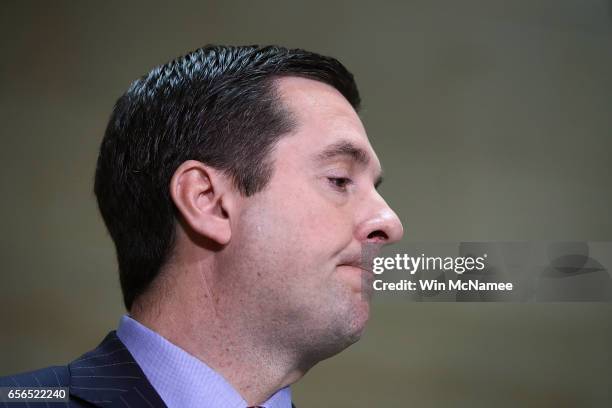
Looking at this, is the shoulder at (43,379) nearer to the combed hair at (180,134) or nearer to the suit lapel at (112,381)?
the suit lapel at (112,381)

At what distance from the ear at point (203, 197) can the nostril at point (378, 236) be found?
0.17m

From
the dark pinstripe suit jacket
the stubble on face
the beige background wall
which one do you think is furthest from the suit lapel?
the beige background wall

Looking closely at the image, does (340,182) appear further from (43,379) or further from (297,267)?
(43,379)

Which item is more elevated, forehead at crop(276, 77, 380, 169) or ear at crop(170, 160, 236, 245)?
forehead at crop(276, 77, 380, 169)

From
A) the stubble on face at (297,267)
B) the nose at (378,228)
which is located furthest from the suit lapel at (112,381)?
the nose at (378,228)

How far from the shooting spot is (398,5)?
2043 millimetres

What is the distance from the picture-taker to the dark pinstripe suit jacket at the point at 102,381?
81cm

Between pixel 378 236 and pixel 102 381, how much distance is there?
0.36 m

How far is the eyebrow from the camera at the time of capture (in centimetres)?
89

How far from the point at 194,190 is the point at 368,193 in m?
0.21

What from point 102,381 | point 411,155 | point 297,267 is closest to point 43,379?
point 102,381

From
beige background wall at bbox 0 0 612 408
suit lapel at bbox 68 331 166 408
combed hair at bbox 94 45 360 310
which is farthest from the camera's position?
beige background wall at bbox 0 0 612 408

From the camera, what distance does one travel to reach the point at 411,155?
6.49 ft

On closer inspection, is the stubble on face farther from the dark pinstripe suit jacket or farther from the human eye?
the dark pinstripe suit jacket
